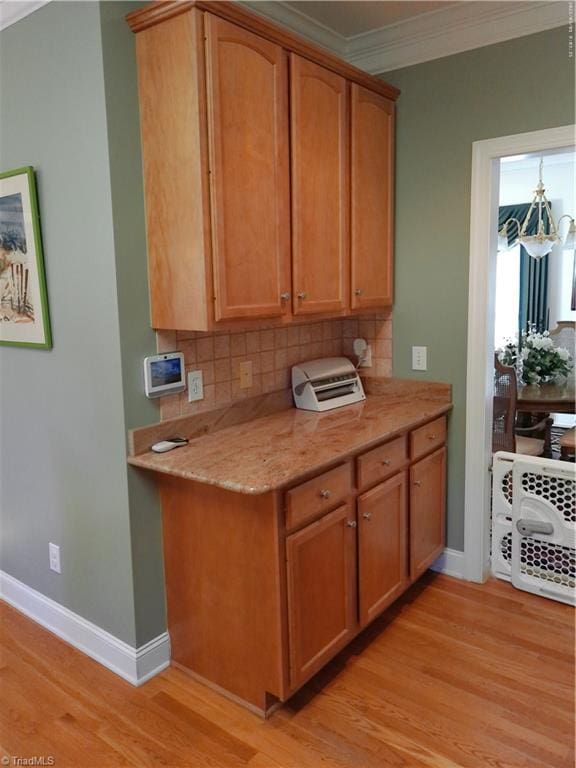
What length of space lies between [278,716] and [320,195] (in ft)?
6.57

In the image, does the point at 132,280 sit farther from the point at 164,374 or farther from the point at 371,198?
the point at 371,198

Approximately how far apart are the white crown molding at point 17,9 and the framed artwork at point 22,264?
0.55 m

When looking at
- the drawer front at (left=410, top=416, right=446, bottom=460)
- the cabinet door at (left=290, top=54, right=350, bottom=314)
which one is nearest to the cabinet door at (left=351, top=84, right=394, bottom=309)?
the cabinet door at (left=290, top=54, right=350, bottom=314)

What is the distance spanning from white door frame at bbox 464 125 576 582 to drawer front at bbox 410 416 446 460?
13 cm

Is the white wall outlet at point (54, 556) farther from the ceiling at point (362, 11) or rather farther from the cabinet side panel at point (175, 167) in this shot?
the ceiling at point (362, 11)

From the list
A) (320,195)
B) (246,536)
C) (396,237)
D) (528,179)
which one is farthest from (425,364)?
(528,179)

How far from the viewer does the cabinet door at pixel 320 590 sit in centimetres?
198

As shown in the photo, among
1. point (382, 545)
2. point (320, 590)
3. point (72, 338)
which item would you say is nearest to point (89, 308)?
point (72, 338)

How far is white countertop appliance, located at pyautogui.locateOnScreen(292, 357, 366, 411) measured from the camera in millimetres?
2820

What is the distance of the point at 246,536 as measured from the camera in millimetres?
1956

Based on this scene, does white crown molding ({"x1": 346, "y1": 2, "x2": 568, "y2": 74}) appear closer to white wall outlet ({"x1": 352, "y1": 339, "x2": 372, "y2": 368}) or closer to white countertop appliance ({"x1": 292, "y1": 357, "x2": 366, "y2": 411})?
white wall outlet ({"x1": 352, "y1": 339, "x2": 372, "y2": 368})

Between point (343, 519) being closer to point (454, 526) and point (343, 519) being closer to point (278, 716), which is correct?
point (278, 716)

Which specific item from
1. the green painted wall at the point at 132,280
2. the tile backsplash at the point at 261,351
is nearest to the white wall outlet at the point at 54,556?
the green painted wall at the point at 132,280

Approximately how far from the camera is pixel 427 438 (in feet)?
9.07
